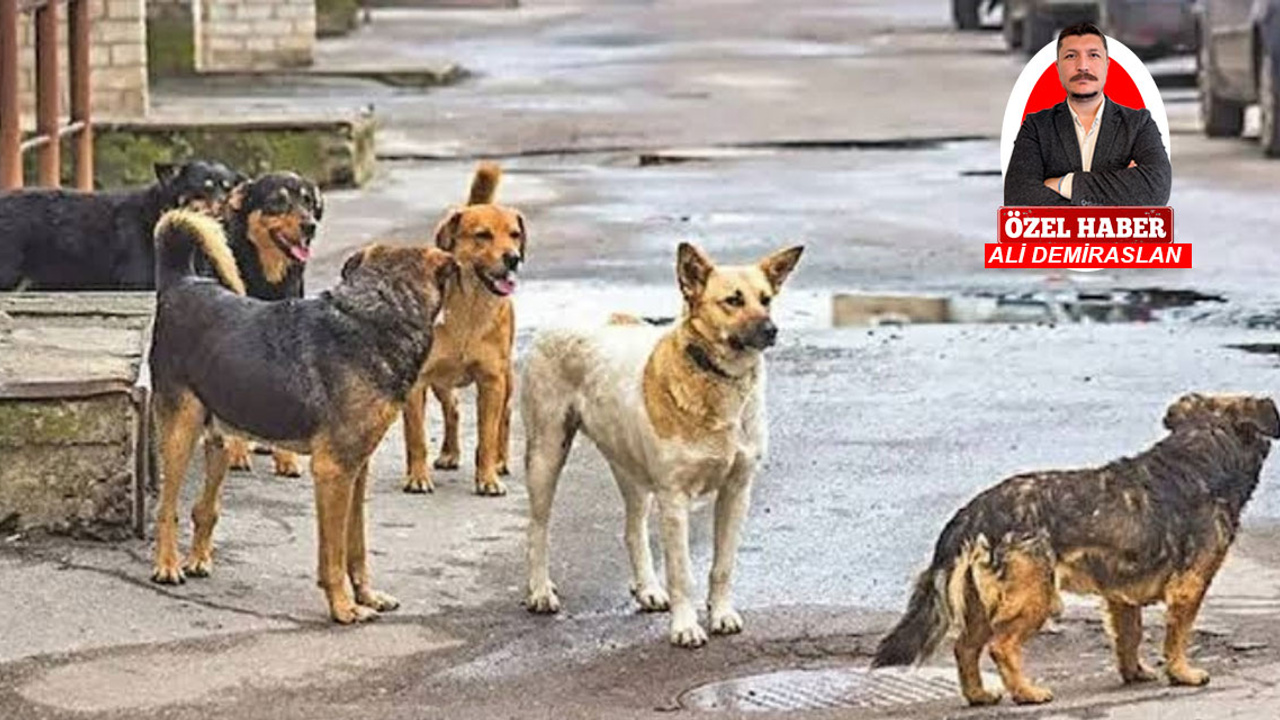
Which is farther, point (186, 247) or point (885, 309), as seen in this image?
point (885, 309)

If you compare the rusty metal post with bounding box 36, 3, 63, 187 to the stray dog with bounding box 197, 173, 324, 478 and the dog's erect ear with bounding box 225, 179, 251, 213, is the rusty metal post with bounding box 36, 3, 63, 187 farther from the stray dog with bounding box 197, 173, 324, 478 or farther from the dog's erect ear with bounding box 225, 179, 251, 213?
the stray dog with bounding box 197, 173, 324, 478

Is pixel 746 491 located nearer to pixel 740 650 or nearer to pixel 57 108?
pixel 740 650

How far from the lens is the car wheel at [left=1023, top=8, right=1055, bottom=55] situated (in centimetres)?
3447

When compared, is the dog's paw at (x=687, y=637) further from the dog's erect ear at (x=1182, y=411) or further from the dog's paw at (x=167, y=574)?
the dog's paw at (x=167, y=574)

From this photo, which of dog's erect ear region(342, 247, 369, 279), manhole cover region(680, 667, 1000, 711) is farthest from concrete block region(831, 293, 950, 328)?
manhole cover region(680, 667, 1000, 711)

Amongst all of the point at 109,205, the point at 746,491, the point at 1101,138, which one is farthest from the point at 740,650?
the point at 109,205

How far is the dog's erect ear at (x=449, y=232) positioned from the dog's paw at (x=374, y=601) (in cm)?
185

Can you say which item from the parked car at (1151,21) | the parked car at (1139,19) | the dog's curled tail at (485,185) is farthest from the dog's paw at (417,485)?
the parked car at (1151,21)

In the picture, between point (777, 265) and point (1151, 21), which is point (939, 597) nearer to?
point (777, 265)

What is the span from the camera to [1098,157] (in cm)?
789

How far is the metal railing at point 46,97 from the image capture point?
15.5 meters

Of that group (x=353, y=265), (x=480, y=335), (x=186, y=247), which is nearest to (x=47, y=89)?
(x=480, y=335)

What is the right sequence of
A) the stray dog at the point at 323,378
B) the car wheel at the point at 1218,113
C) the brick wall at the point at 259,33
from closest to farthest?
the stray dog at the point at 323,378, the car wheel at the point at 1218,113, the brick wall at the point at 259,33

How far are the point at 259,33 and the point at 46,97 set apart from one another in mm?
16069
